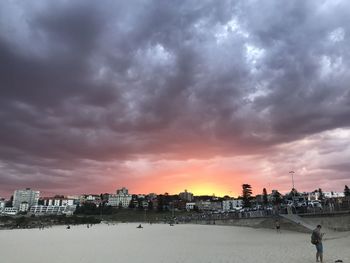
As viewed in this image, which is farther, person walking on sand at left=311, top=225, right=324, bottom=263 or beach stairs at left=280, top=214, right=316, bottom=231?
beach stairs at left=280, top=214, right=316, bottom=231

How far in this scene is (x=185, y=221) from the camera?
108375 mm

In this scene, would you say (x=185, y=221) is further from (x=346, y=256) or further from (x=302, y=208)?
(x=346, y=256)

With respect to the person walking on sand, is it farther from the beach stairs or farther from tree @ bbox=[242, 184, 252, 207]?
tree @ bbox=[242, 184, 252, 207]

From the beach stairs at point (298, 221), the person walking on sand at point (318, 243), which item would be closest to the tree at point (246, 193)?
the beach stairs at point (298, 221)

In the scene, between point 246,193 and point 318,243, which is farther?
point 246,193

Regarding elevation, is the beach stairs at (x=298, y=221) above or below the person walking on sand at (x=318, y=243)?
above

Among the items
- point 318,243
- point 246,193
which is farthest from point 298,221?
point 246,193

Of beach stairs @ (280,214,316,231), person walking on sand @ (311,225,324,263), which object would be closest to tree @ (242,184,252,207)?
beach stairs @ (280,214,316,231)

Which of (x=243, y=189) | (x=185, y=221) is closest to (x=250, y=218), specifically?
(x=185, y=221)

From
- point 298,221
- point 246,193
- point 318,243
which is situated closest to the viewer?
point 318,243

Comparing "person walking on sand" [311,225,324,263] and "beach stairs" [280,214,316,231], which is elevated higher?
"beach stairs" [280,214,316,231]

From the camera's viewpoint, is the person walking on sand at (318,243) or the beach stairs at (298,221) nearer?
the person walking on sand at (318,243)

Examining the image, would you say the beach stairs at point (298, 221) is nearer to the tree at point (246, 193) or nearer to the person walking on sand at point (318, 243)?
the person walking on sand at point (318, 243)

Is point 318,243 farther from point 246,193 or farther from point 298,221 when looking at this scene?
point 246,193
